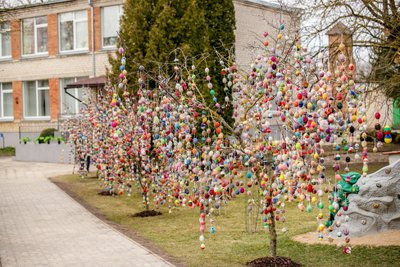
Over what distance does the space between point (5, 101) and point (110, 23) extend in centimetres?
951

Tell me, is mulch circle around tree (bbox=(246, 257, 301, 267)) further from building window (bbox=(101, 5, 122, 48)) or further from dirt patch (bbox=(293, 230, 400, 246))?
building window (bbox=(101, 5, 122, 48))

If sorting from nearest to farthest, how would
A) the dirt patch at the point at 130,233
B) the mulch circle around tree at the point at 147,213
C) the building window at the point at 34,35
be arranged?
1. the dirt patch at the point at 130,233
2. the mulch circle around tree at the point at 147,213
3. the building window at the point at 34,35

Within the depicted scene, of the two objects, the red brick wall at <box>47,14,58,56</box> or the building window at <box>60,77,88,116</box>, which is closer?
the building window at <box>60,77,88,116</box>

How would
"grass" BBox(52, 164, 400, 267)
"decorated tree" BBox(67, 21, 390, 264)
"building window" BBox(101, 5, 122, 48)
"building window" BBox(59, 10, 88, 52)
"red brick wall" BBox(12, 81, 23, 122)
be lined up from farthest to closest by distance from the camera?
"red brick wall" BBox(12, 81, 23, 122), "building window" BBox(59, 10, 88, 52), "building window" BBox(101, 5, 122, 48), "grass" BBox(52, 164, 400, 267), "decorated tree" BBox(67, 21, 390, 264)

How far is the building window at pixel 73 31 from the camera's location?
36062mm

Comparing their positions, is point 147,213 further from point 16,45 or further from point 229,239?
point 16,45

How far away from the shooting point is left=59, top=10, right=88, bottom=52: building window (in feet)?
118

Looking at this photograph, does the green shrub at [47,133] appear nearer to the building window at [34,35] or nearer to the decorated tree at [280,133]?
the building window at [34,35]

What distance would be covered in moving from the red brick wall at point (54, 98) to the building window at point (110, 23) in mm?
4189

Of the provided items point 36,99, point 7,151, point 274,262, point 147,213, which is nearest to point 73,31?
point 36,99

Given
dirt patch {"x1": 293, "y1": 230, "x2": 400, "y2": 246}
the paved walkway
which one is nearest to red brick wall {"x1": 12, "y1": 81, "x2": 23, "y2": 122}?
the paved walkway

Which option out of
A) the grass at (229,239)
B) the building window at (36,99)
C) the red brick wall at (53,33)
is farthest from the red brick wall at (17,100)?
the grass at (229,239)

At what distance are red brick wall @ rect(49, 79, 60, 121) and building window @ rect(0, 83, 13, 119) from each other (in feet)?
12.5

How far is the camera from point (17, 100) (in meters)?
39.4
